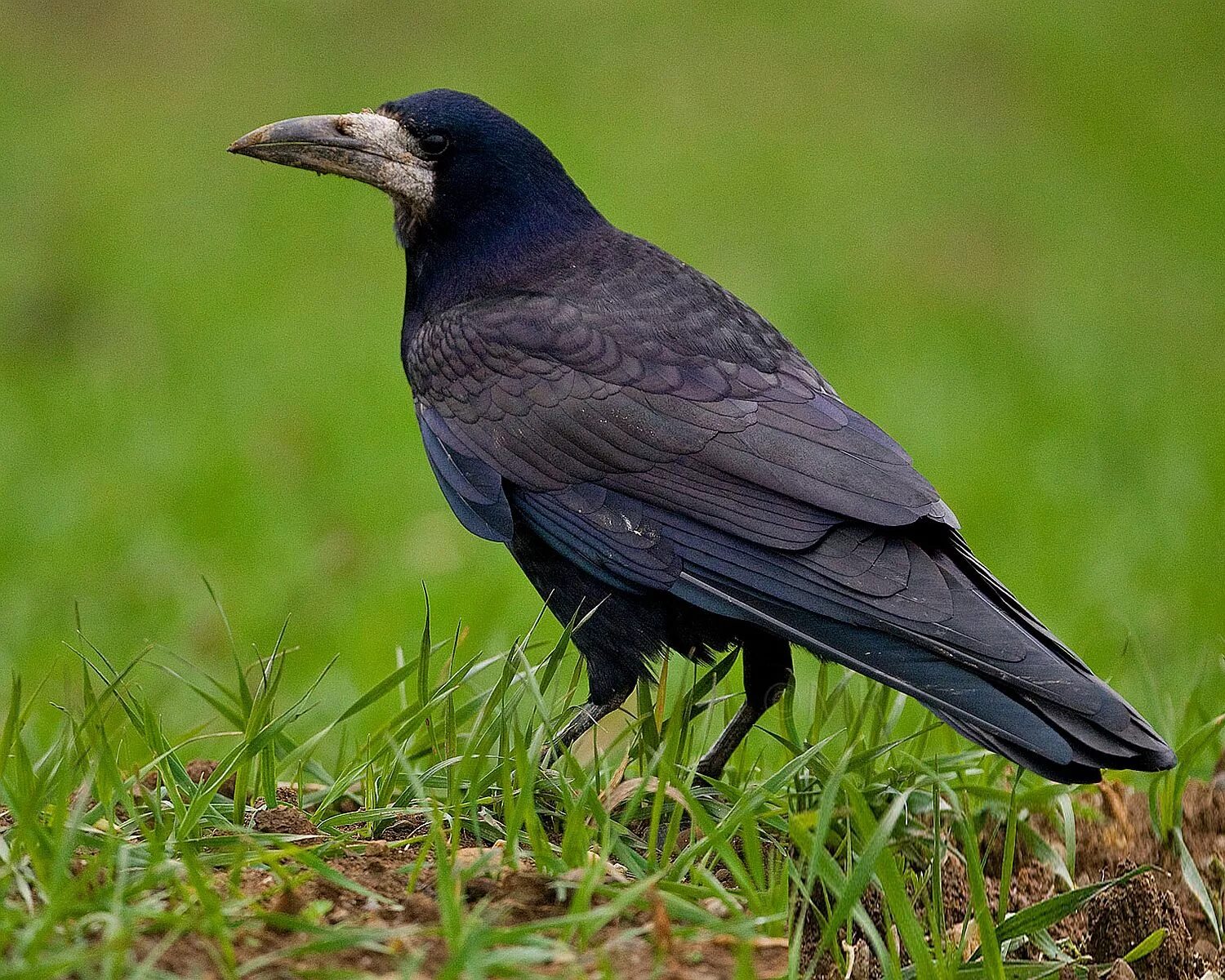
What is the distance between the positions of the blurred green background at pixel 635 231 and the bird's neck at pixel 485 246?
1.03 m

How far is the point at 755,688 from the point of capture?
3.75 m

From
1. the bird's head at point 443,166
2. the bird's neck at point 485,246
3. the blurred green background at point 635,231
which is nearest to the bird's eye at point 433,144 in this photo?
the bird's head at point 443,166

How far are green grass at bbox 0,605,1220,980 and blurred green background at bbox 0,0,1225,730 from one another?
3.07ft

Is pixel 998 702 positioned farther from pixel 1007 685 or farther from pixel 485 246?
pixel 485 246

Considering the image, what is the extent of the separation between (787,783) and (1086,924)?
72cm

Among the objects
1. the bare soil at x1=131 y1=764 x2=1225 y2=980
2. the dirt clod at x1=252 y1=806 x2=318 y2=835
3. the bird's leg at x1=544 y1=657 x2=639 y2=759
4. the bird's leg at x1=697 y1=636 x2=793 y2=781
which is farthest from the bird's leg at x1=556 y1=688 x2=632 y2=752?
the dirt clod at x1=252 y1=806 x2=318 y2=835

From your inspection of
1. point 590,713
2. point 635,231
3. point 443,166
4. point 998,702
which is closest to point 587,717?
point 590,713

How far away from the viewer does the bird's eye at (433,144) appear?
14.1 feet

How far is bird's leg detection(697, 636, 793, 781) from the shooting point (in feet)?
12.1

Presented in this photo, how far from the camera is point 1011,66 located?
44.5 feet

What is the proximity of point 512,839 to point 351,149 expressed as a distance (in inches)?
86.6

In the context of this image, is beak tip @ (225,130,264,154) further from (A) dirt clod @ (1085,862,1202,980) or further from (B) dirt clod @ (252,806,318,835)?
(A) dirt clod @ (1085,862,1202,980)

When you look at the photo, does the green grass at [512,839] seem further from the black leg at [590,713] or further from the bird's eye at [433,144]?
the bird's eye at [433,144]

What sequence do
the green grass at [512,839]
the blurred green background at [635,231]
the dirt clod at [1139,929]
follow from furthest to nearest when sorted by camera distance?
the blurred green background at [635,231] → the dirt clod at [1139,929] → the green grass at [512,839]
